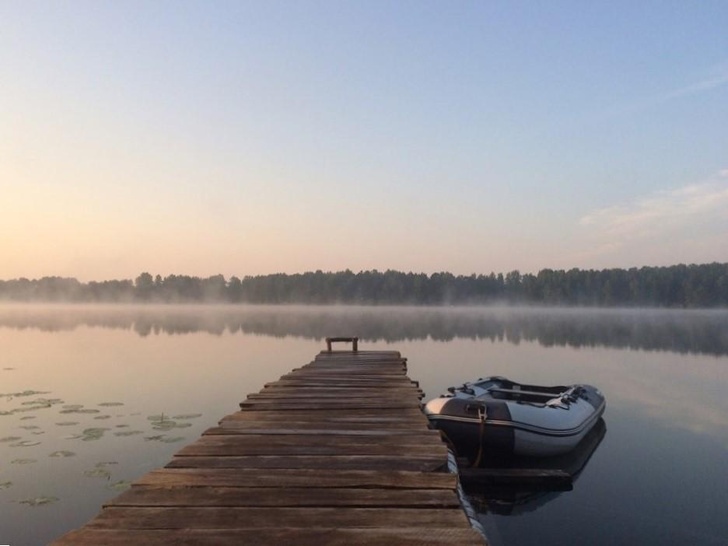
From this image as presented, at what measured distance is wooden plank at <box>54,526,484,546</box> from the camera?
3.26m

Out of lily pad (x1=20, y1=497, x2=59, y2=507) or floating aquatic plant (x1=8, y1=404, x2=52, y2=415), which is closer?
lily pad (x1=20, y1=497, x2=59, y2=507)

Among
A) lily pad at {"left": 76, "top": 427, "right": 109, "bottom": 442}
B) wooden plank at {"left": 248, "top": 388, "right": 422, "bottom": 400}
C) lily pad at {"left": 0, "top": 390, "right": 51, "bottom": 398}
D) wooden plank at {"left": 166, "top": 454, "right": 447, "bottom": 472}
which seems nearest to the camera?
wooden plank at {"left": 166, "top": 454, "right": 447, "bottom": 472}

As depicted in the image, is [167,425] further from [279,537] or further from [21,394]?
[279,537]

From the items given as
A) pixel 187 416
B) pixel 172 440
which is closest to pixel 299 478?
pixel 172 440

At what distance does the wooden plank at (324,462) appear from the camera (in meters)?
4.82

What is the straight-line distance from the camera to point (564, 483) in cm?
852

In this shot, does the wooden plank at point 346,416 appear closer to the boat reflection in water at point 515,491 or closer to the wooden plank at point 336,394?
the wooden plank at point 336,394

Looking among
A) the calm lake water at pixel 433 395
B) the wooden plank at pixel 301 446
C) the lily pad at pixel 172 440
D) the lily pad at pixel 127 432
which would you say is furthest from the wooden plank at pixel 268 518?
the lily pad at pixel 127 432

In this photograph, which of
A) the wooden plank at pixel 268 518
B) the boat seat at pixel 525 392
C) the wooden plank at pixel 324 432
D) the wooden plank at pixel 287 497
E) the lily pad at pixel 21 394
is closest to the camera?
the wooden plank at pixel 268 518

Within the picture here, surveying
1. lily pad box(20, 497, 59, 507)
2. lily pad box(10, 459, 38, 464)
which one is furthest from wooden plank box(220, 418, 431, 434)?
lily pad box(10, 459, 38, 464)

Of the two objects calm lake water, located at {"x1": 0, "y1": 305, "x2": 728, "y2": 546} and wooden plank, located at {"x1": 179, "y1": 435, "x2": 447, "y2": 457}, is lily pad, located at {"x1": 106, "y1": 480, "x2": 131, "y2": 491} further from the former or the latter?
wooden plank, located at {"x1": 179, "y1": 435, "x2": 447, "y2": 457}

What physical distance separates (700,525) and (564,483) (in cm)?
182

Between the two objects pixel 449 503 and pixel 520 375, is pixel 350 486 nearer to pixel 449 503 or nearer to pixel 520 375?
pixel 449 503

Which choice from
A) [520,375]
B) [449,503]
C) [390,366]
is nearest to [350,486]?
[449,503]
